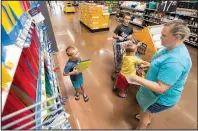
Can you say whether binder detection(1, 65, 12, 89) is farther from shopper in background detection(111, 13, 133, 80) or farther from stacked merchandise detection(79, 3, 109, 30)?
stacked merchandise detection(79, 3, 109, 30)

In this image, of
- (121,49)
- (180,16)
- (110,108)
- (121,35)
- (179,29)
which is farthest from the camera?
(180,16)

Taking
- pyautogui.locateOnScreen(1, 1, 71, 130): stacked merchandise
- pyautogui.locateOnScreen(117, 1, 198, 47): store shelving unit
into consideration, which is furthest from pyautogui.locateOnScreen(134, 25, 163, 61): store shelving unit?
pyautogui.locateOnScreen(117, 1, 198, 47): store shelving unit

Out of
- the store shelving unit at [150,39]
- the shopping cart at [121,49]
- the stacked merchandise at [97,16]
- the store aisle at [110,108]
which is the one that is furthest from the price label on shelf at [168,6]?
the shopping cart at [121,49]

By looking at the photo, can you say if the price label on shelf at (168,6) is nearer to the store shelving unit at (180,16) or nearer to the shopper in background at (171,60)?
the store shelving unit at (180,16)

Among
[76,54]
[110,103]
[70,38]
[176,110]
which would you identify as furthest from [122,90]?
[70,38]

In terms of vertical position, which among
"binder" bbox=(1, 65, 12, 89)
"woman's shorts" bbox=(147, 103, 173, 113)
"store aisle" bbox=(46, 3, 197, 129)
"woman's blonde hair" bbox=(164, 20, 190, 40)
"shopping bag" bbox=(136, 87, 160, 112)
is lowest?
"store aisle" bbox=(46, 3, 197, 129)

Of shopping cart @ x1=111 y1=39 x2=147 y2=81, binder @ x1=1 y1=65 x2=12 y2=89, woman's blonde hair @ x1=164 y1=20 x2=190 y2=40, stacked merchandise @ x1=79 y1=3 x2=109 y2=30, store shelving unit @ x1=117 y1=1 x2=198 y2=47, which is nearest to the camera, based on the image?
binder @ x1=1 y1=65 x2=12 y2=89

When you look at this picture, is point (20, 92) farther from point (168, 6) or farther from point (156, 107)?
point (168, 6)

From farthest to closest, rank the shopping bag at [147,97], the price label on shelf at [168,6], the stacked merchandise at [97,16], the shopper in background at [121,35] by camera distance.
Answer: the stacked merchandise at [97,16]
the price label on shelf at [168,6]
the shopper in background at [121,35]
the shopping bag at [147,97]

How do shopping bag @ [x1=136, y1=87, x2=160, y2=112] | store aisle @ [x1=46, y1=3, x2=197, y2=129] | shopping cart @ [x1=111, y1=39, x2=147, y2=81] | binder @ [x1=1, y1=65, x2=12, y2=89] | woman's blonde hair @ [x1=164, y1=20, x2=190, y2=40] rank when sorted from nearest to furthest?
1. binder @ [x1=1, y1=65, x2=12, y2=89]
2. woman's blonde hair @ [x1=164, y1=20, x2=190, y2=40]
3. shopping bag @ [x1=136, y1=87, x2=160, y2=112]
4. store aisle @ [x1=46, y1=3, x2=197, y2=129]
5. shopping cart @ [x1=111, y1=39, x2=147, y2=81]

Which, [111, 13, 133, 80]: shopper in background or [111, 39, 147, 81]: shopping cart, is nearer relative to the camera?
[111, 39, 147, 81]: shopping cart

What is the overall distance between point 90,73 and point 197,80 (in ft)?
9.00

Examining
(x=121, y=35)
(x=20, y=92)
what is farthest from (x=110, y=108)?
(x=20, y=92)

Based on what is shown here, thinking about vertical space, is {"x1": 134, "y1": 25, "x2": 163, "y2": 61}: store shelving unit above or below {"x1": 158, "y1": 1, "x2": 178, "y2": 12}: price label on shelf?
below
